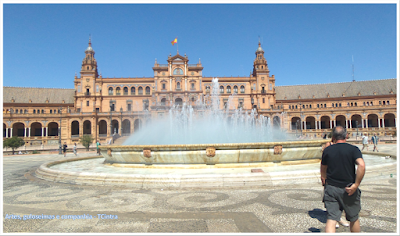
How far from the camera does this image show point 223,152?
33.0 feet

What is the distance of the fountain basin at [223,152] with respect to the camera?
10047 mm

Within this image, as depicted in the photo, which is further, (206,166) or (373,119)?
(373,119)

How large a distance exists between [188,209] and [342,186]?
3.33m

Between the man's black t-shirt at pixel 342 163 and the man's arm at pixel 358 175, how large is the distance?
89 millimetres

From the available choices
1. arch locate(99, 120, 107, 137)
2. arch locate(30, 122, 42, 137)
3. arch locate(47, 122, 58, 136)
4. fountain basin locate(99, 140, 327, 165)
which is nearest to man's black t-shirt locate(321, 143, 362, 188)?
fountain basin locate(99, 140, 327, 165)

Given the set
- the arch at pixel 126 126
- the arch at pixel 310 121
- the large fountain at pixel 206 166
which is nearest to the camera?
the large fountain at pixel 206 166

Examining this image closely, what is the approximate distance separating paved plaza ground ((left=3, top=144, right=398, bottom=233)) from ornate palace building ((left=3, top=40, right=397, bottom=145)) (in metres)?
52.8

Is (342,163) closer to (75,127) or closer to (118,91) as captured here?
(118,91)

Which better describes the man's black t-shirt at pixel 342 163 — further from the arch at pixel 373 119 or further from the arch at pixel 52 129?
the arch at pixel 373 119

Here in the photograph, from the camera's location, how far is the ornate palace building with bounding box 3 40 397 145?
2420 inches

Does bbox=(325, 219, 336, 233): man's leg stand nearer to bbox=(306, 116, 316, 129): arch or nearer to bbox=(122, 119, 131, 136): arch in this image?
bbox=(122, 119, 131, 136): arch

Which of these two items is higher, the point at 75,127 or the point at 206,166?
the point at 75,127

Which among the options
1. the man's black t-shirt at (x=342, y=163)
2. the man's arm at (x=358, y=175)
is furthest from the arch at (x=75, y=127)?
the man's arm at (x=358, y=175)

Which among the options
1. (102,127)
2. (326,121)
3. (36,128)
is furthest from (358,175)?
(36,128)
